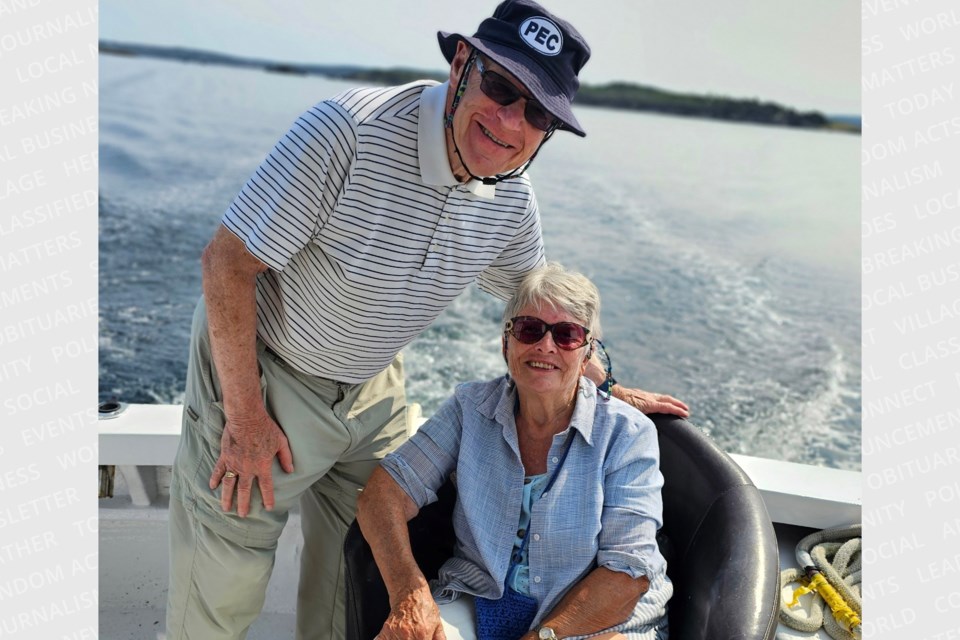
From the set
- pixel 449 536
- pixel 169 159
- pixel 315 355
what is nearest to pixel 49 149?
pixel 315 355

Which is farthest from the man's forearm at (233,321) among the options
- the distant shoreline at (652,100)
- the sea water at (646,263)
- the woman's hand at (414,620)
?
the distant shoreline at (652,100)

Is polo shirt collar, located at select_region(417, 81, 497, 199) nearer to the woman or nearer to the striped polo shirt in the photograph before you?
the striped polo shirt

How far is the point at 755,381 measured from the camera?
4.95 meters

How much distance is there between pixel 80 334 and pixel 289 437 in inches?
18.7

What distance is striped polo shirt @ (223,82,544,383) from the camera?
4.13ft

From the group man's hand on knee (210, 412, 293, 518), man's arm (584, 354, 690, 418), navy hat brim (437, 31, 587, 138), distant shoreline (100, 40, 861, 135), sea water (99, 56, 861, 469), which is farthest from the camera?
distant shoreline (100, 40, 861, 135)

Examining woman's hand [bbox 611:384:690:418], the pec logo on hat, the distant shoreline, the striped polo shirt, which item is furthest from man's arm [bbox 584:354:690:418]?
the distant shoreline

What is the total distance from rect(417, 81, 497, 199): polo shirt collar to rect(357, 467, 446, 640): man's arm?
549 mm

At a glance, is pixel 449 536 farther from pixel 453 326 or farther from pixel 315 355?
pixel 453 326

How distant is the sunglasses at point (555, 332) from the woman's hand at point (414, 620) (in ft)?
1.53

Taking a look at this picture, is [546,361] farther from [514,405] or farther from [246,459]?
[246,459]

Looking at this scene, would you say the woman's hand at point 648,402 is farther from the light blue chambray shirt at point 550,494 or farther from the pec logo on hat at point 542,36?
the pec logo on hat at point 542,36

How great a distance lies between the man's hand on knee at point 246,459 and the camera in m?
1.45

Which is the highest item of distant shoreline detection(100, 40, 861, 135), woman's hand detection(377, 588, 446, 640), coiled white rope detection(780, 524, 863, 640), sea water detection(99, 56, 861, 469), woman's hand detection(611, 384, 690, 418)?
distant shoreline detection(100, 40, 861, 135)
